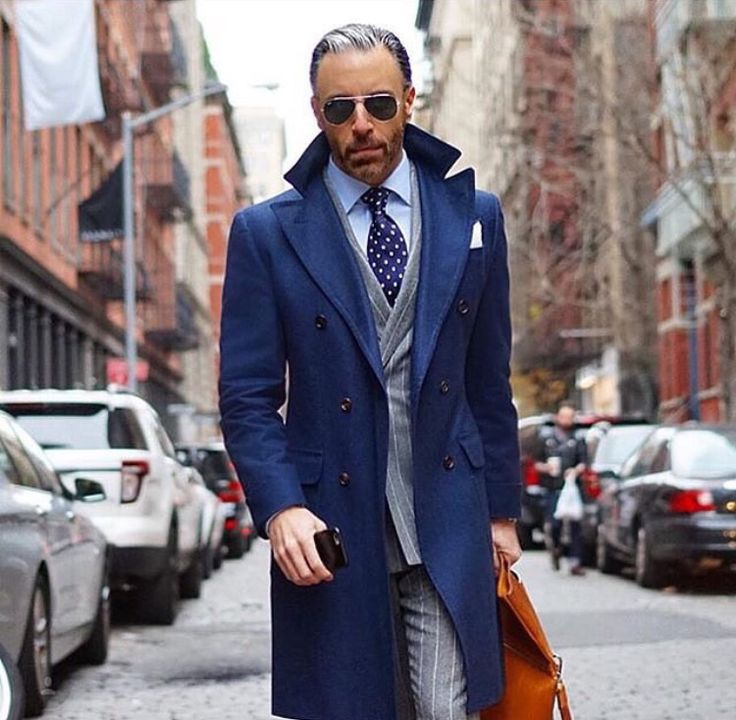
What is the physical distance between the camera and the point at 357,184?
4266 millimetres

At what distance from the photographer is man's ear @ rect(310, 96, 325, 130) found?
4171 millimetres

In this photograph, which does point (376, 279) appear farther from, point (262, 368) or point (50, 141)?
point (50, 141)

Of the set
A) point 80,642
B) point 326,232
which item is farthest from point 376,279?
point 80,642

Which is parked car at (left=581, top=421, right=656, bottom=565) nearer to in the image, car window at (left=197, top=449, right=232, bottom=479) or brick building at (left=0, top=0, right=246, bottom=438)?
car window at (left=197, top=449, right=232, bottom=479)

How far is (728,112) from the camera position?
130 feet

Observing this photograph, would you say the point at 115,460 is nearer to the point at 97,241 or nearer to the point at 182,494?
the point at 182,494

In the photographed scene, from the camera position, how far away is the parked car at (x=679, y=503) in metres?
17.3

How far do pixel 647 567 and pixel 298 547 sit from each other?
14.7 metres

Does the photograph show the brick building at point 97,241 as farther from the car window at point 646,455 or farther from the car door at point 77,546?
the car door at point 77,546

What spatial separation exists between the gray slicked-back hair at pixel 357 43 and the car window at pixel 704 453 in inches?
545

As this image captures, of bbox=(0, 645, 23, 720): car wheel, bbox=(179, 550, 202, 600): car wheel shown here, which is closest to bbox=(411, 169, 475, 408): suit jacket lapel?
bbox=(0, 645, 23, 720): car wheel

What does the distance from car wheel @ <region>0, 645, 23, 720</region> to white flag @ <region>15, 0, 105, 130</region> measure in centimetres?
2273

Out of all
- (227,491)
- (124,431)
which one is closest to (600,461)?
(227,491)

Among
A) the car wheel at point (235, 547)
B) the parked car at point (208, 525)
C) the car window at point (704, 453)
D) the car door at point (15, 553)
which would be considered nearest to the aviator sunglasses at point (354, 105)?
the car door at point (15, 553)
